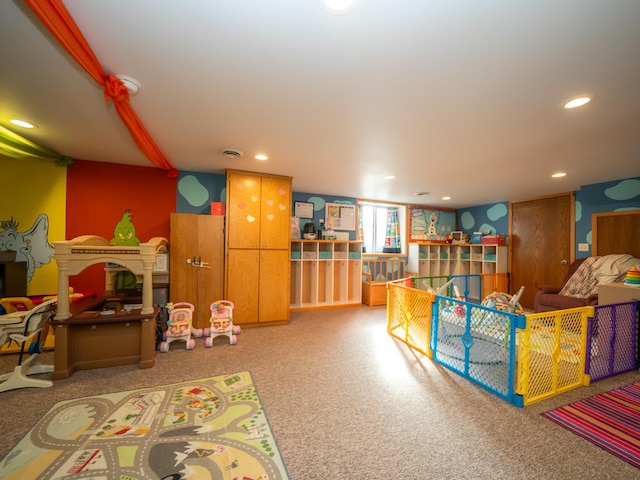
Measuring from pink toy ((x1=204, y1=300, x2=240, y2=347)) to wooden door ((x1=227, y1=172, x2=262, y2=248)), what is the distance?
2.99ft

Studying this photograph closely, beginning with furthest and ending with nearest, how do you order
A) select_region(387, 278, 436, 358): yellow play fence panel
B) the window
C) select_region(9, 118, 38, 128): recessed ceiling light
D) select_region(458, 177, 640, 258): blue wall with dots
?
the window
select_region(458, 177, 640, 258): blue wall with dots
select_region(387, 278, 436, 358): yellow play fence panel
select_region(9, 118, 38, 128): recessed ceiling light

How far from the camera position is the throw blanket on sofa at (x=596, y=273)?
12.3 feet

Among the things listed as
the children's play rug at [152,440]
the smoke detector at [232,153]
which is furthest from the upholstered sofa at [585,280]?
the smoke detector at [232,153]

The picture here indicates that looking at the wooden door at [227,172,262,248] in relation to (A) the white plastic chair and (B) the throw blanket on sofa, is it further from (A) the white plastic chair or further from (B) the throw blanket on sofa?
(B) the throw blanket on sofa

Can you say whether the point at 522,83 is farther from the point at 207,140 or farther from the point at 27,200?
the point at 27,200

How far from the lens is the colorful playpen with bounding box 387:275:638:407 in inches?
84.3

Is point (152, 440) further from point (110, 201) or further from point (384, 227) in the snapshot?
point (384, 227)

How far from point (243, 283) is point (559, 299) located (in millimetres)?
4808

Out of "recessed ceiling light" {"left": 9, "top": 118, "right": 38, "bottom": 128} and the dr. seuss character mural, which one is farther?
the dr. seuss character mural

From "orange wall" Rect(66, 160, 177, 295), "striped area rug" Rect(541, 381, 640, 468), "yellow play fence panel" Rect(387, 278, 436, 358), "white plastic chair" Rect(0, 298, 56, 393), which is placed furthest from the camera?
"orange wall" Rect(66, 160, 177, 295)

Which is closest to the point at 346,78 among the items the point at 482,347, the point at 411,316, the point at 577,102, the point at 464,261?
the point at 577,102

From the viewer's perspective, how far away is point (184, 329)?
320 centimetres

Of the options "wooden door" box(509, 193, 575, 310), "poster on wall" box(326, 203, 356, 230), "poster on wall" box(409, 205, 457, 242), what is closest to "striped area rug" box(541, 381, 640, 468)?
"wooden door" box(509, 193, 575, 310)

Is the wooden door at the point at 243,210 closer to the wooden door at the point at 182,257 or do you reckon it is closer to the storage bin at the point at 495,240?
the wooden door at the point at 182,257
